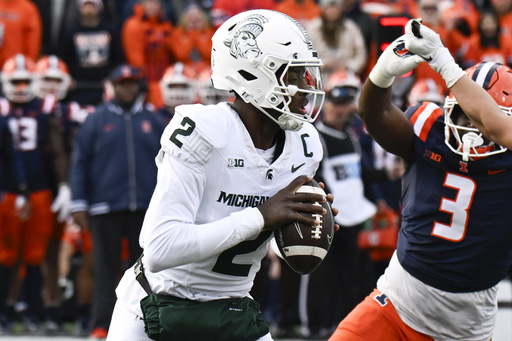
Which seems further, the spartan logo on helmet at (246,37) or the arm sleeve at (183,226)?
the spartan logo on helmet at (246,37)

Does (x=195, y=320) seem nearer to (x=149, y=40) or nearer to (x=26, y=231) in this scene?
(x=26, y=231)

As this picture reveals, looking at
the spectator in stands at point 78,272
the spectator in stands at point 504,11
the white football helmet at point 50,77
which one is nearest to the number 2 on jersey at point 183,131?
the spectator in stands at point 78,272

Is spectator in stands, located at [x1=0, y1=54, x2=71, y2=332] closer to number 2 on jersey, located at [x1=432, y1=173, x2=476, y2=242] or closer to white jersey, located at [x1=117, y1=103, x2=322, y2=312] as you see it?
white jersey, located at [x1=117, y1=103, x2=322, y2=312]

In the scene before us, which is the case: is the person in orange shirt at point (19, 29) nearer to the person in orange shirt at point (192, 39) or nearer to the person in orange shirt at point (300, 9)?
the person in orange shirt at point (192, 39)

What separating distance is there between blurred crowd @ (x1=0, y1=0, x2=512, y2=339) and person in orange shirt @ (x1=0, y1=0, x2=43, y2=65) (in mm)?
14

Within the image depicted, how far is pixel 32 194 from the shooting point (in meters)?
7.08

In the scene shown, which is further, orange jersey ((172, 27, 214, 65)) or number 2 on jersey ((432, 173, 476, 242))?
orange jersey ((172, 27, 214, 65))

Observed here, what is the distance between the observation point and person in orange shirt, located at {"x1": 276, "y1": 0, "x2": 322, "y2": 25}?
8.96 m

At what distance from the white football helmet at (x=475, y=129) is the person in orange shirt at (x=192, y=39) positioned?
217 inches

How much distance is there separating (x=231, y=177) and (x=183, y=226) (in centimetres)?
26

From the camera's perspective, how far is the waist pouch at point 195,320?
2928 mm

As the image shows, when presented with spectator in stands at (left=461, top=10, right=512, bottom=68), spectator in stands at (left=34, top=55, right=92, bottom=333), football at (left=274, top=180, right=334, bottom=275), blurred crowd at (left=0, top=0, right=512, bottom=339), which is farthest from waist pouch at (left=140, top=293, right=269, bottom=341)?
spectator in stands at (left=461, top=10, right=512, bottom=68)

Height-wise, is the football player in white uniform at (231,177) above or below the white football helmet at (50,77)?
above

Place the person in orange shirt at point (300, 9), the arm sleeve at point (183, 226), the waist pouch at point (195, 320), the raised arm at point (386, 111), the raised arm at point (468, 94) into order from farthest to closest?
the person in orange shirt at point (300, 9), the raised arm at point (386, 111), the raised arm at point (468, 94), the waist pouch at point (195, 320), the arm sleeve at point (183, 226)
